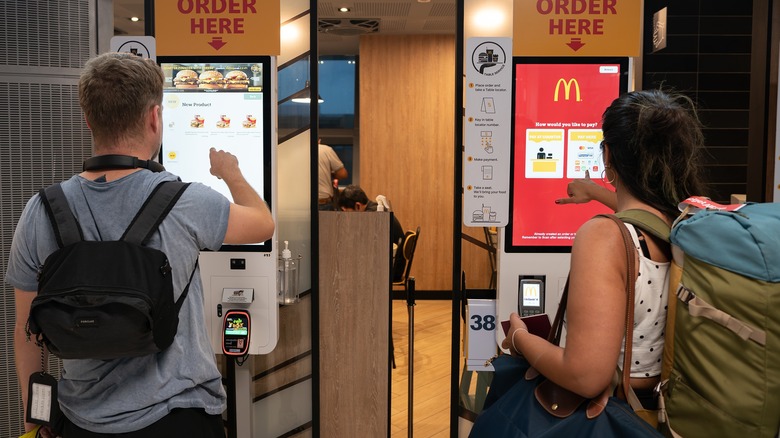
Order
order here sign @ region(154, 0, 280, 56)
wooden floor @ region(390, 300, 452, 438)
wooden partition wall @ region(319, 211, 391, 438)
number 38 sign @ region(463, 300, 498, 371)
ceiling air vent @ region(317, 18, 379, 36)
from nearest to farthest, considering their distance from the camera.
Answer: order here sign @ region(154, 0, 280, 56) < number 38 sign @ region(463, 300, 498, 371) < wooden partition wall @ region(319, 211, 391, 438) < wooden floor @ region(390, 300, 452, 438) < ceiling air vent @ region(317, 18, 379, 36)

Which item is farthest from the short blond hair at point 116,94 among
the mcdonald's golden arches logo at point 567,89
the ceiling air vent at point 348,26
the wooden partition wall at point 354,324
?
the ceiling air vent at point 348,26

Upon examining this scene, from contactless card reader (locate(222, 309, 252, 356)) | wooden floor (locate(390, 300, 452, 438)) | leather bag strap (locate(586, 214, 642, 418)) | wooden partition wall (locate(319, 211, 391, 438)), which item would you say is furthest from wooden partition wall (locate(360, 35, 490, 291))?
leather bag strap (locate(586, 214, 642, 418))

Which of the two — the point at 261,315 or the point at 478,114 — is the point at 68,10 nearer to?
the point at 261,315

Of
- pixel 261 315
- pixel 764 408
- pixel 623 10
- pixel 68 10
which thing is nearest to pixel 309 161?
pixel 261 315

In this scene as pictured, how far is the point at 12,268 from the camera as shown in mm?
1374

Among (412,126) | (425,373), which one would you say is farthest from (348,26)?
(425,373)

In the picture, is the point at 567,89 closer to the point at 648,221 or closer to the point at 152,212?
the point at 648,221

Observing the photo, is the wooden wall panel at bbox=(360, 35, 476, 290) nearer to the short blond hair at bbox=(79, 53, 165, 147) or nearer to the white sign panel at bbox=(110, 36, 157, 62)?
the white sign panel at bbox=(110, 36, 157, 62)

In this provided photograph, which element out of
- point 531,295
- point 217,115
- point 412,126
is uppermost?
point 412,126

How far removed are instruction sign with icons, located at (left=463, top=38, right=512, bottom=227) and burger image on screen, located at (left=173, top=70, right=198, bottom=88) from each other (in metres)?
1.24

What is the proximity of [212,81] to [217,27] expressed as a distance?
241 mm

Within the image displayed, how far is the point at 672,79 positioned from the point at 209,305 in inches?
186

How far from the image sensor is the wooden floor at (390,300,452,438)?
12.9 feet

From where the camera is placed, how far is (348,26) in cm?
779
